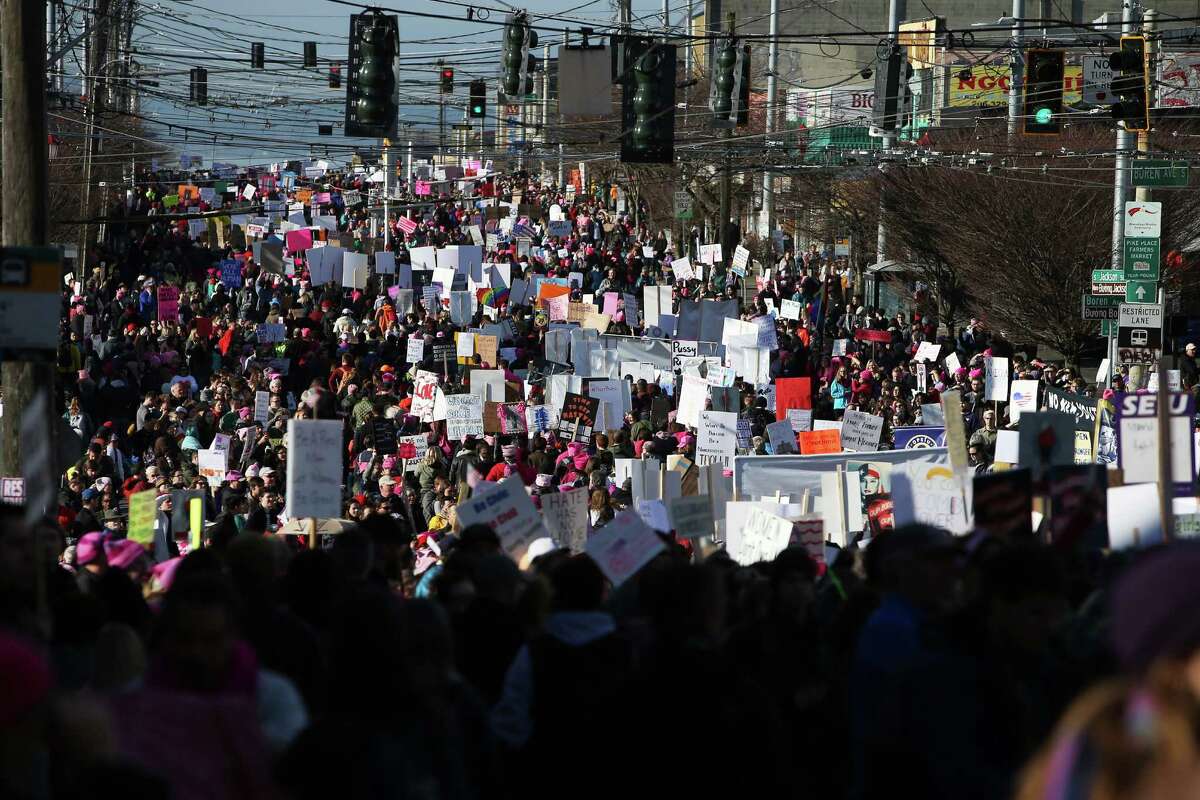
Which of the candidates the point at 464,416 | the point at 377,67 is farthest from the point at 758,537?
the point at 464,416

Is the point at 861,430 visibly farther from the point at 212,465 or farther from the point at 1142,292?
the point at 212,465

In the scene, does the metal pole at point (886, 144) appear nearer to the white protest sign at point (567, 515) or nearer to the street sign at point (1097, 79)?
the street sign at point (1097, 79)

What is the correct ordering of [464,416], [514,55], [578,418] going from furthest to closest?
[514,55], [464,416], [578,418]

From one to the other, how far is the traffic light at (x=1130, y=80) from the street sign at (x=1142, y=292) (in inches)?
106

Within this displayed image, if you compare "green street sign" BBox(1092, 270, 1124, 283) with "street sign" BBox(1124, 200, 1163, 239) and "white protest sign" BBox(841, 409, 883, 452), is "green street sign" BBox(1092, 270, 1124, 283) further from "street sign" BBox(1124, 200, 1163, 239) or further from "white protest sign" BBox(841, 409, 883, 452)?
"white protest sign" BBox(841, 409, 883, 452)

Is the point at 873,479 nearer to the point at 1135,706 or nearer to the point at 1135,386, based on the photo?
the point at 1135,386

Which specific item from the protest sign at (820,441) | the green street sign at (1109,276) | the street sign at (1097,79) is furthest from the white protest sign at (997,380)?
the protest sign at (820,441)

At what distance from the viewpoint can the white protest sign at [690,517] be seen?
37.4 ft

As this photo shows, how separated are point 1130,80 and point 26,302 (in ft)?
45.9

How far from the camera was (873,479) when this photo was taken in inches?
599

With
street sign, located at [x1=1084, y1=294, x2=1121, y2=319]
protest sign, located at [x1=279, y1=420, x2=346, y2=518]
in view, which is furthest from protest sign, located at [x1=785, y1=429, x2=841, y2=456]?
protest sign, located at [x1=279, y1=420, x2=346, y2=518]

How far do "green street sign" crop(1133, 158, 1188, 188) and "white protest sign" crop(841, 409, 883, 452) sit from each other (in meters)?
6.84

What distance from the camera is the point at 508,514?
1004 centimetres

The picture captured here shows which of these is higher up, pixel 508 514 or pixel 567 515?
pixel 508 514
